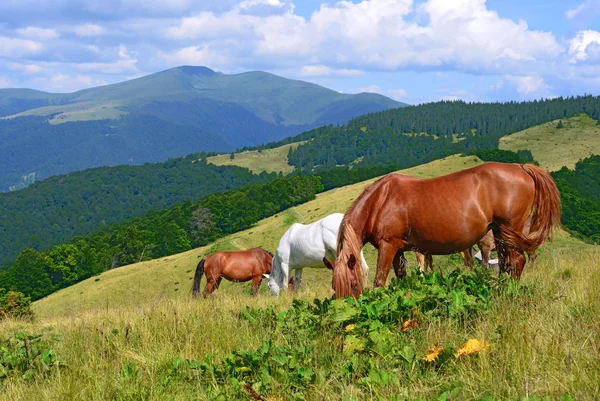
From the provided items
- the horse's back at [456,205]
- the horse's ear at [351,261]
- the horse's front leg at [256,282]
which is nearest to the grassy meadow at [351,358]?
the horse's back at [456,205]

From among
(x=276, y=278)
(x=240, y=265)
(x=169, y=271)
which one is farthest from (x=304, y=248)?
(x=169, y=271)

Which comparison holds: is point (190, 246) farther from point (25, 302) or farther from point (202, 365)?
point (202, 365)

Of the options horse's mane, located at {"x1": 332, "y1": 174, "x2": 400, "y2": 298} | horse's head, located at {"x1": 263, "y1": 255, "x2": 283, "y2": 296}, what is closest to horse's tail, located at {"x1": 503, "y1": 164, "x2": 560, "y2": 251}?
horse's mane, located at {"x1": 332, "y1": 174, "x2": 400, "y2": 298}

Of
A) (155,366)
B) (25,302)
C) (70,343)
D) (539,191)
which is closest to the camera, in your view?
(155,366)

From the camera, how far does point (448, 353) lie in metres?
4.59

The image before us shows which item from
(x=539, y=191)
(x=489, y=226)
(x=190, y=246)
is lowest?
(x=190, y=246)

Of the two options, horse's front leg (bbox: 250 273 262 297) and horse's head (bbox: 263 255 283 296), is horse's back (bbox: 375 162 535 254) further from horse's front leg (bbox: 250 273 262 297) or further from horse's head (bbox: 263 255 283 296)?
horse's front leg (bbox: 250 273 262 297)

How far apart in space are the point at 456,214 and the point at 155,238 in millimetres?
126124

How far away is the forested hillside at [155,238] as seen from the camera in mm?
111562

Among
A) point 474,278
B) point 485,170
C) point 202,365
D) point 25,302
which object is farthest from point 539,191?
point 25,302

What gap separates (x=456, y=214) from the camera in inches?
342

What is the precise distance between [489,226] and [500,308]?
3.38 m

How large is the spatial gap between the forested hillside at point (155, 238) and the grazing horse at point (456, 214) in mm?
98054

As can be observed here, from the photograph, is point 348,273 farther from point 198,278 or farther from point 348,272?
point 198,278
